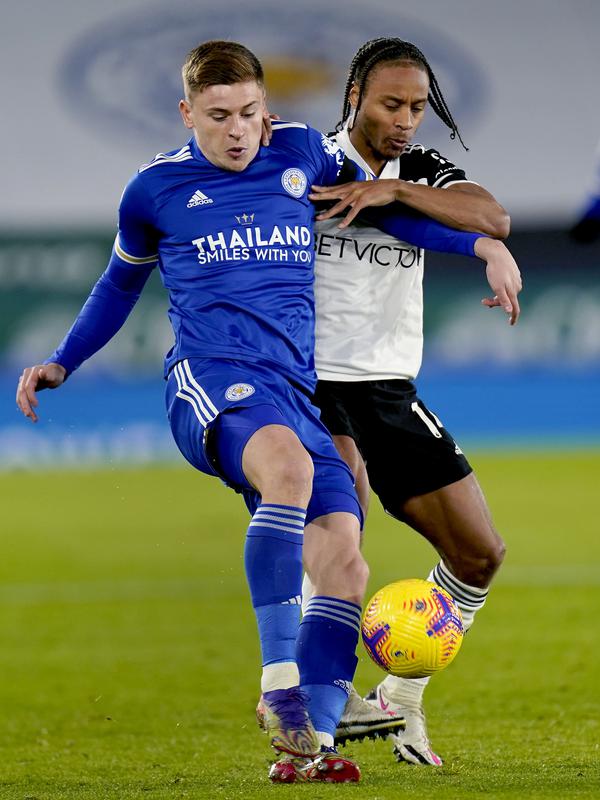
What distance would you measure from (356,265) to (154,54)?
1746 centimetres

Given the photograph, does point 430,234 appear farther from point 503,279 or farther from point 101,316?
point 101,316

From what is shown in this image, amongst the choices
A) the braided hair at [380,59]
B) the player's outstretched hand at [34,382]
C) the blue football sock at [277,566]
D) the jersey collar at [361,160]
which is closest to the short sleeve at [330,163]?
the jersey collar at [361,160]

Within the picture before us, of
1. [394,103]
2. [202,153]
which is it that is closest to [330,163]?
[394,103]

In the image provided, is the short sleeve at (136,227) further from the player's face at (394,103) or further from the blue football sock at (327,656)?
the blue football sock at (327,656)

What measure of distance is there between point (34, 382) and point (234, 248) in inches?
36.6

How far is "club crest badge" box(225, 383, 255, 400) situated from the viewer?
4.16 m

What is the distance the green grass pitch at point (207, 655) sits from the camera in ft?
14.4

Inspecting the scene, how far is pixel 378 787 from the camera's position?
3852mm

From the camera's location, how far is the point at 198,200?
14.8ft

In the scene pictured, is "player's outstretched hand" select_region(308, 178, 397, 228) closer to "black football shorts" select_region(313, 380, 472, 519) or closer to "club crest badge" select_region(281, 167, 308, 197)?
"club crest badge" select_region(281, 167, 308, 197)

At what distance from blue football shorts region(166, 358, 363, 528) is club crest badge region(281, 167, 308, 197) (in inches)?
27.5

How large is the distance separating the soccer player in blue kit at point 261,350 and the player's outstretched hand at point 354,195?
56 millimetres

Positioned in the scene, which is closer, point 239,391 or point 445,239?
point 239,391

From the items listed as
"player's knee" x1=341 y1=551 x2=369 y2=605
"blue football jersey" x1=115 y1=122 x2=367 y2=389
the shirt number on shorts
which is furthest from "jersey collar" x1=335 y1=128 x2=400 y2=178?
"player's knee" x1=341 y1=551 x2=369 y2=605
